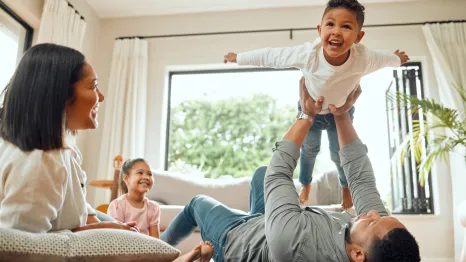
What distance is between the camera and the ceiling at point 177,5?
4.79 m

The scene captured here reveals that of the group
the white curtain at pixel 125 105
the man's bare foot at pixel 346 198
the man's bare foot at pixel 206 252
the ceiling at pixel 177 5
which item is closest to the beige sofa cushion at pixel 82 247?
the man's bare foot at pixel 206 252

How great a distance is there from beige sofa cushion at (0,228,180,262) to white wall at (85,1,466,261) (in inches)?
146

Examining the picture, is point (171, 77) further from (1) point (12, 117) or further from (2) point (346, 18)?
(1) point (12, 117)

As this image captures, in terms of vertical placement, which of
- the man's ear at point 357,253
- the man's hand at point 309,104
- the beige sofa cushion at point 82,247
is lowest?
the man's ear at point 357,253

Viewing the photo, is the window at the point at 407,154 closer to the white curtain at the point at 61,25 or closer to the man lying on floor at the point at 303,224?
the man lying on floor at the point at 303,224

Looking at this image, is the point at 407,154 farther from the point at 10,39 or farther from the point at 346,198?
the point at 10,39

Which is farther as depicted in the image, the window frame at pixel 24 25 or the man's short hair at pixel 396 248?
the window frame at pixel 24 25

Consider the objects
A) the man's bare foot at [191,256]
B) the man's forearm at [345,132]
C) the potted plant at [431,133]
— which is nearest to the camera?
the man's bare foot at [191,256]

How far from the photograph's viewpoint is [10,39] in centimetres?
398

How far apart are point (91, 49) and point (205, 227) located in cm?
391

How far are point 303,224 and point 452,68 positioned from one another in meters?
3.72

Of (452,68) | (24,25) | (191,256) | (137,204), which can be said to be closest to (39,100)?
(191,256)

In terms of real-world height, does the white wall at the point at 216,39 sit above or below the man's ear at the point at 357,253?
above

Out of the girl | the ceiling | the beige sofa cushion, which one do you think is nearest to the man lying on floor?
the beige sofa cushion
